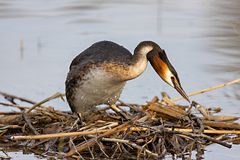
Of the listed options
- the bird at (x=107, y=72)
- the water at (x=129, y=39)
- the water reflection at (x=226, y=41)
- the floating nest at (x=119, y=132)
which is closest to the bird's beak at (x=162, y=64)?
the bird at (x=107, y=72)

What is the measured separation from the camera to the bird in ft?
21.1

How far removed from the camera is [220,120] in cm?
717

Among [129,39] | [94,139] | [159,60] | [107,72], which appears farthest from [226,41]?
[94,139]

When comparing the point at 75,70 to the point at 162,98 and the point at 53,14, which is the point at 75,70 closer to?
the point at 162,98

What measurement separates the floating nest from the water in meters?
0.25

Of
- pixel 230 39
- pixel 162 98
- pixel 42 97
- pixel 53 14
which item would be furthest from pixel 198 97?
pixel 53 14

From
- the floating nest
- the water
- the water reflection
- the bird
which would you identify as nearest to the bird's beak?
the bird

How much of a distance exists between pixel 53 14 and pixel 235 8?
2700 millimetres

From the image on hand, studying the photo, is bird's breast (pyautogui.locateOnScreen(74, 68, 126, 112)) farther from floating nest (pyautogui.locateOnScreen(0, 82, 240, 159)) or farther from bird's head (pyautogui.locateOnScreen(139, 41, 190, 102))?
bird's head (pyautogui.locateOnScreen(139, 41, 190, 102))

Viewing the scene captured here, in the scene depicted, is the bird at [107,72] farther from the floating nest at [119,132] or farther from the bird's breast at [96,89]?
the floating nest at [119,132]

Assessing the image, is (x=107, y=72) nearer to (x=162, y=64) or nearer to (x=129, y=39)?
(x=162, y=64)

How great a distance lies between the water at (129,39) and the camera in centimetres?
833

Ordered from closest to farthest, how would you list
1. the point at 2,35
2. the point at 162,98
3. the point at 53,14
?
the point at 162,98, the point at 2,35, the point at 53,14

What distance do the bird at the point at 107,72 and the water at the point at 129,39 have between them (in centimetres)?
80
